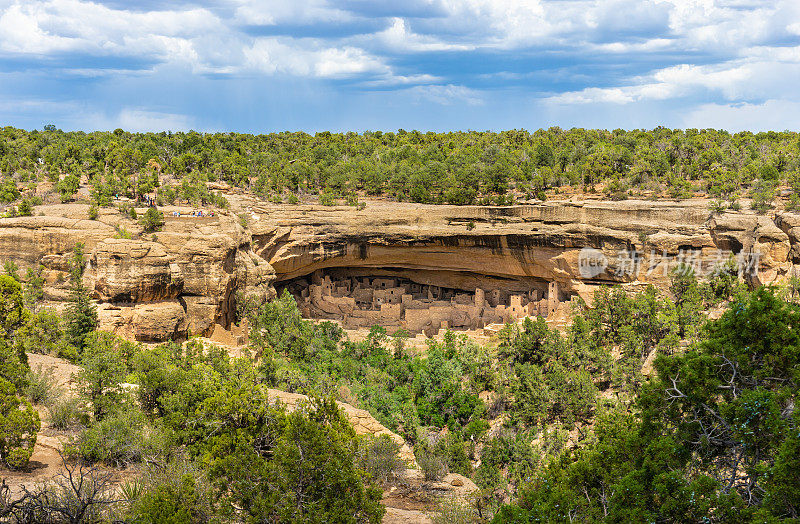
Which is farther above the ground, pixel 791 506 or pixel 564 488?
pixel 791 506

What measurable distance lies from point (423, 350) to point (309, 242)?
367 inches

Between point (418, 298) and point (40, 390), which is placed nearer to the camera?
point (40, 390)

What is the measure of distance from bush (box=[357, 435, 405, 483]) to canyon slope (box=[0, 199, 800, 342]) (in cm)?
1332

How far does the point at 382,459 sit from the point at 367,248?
22.6 meters

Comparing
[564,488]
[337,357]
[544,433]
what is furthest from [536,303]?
[564,488]

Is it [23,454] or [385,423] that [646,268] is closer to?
[385,423]

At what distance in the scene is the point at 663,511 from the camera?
9.55 meters

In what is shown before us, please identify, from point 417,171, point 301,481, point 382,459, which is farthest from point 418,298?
point 301,481

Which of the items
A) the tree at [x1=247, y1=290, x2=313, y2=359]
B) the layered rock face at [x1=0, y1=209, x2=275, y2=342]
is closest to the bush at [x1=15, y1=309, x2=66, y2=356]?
the layered rock face at [x1=0, y1=209, x2=275, y2=342]

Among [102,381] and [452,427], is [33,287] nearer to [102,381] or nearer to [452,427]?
[102,381]

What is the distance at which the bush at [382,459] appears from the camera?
14617 millimetres

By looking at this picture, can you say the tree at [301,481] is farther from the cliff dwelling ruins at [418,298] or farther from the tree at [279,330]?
the cliff dwelling ruins at [418,298]

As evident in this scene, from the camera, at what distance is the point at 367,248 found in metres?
37.0

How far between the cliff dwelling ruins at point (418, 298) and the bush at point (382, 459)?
736 inches
